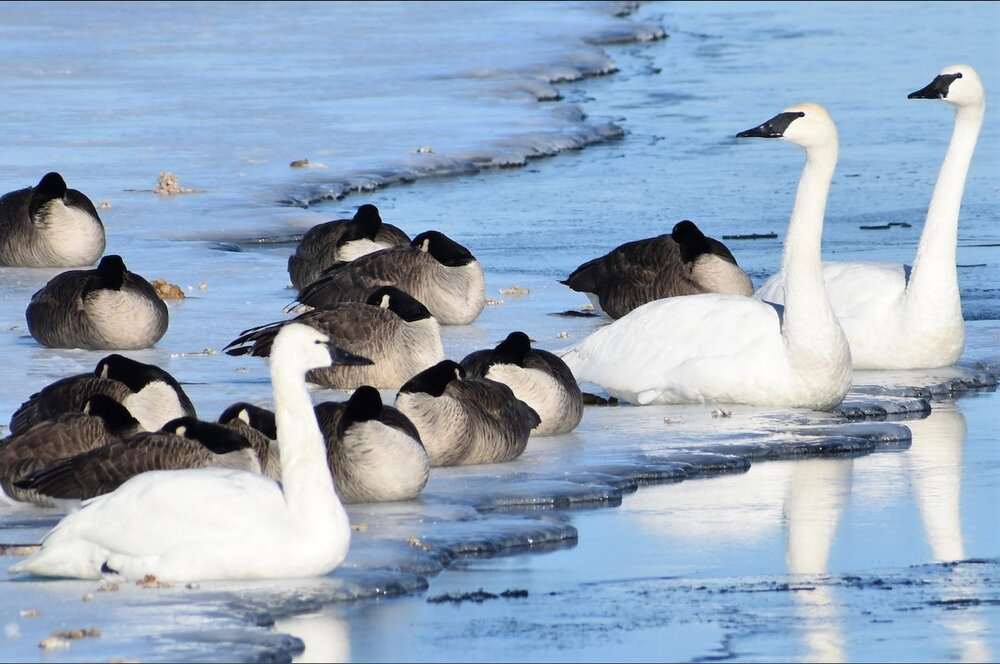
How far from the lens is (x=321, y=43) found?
3359 centimetres

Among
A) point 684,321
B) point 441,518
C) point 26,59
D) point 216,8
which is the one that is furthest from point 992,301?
point 216,8

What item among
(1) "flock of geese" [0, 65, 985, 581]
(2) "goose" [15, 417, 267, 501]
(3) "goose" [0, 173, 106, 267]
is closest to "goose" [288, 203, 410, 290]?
(1) "flock of geese" [0, 65, 985, 581]

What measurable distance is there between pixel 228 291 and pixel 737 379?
15.3 ft

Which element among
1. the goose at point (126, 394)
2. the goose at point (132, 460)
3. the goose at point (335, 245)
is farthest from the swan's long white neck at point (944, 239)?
the goose at point (132, 460)

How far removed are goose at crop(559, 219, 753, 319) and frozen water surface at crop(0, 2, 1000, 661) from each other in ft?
0.88

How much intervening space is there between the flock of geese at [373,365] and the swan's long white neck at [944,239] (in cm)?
1

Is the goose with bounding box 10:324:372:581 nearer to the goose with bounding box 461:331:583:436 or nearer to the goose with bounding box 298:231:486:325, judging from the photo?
the goose with bounding box 461:331:583:436

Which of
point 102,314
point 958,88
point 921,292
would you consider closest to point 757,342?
point 921,292

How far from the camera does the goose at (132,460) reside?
8.14 meters

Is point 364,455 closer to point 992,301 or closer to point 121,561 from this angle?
point 121,561

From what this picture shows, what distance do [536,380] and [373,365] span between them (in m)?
1.26

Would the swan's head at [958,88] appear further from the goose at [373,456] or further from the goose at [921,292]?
the goose at [373,456]

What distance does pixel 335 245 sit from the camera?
14500 millimetres

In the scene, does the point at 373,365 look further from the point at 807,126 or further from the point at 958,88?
the point at 958,88
